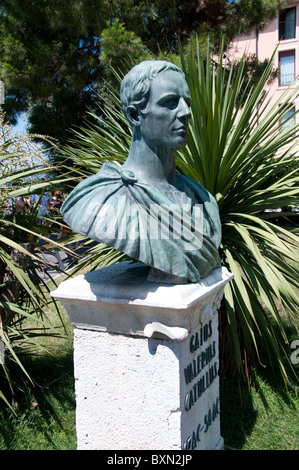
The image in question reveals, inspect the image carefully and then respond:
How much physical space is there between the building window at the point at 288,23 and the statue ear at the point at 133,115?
53.7 ft

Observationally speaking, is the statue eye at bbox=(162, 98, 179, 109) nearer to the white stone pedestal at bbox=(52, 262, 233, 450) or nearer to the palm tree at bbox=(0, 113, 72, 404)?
the white stone pedestal at bbox=(52, 262, 233, 450)

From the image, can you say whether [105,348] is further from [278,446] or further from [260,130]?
[260,130]

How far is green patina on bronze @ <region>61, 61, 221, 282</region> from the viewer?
72.7 inches

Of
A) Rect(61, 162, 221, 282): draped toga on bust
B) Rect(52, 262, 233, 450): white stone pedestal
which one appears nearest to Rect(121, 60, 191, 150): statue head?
Rect(61, 162, 221, 282): draped toga on bust

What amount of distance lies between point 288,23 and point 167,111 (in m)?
16.8

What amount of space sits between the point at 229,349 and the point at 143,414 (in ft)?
4.62

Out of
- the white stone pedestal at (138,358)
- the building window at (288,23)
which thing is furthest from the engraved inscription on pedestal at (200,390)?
the building window at (288,23)

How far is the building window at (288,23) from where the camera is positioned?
15.9m

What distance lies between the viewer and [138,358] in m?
2.00

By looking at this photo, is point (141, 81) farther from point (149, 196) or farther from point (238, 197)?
point (238, 197)

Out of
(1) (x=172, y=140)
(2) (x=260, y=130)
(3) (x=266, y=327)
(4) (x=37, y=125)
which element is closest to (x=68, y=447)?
(3) (x=266, y=327)

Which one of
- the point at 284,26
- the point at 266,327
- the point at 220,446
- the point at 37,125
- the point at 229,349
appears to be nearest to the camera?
the point at 220,446

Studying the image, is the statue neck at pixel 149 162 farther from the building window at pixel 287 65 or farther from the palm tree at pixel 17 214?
the building window at pixel 287 65

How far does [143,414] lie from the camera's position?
2.01 metres
